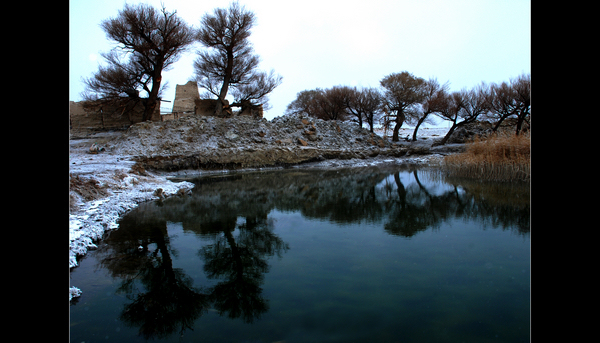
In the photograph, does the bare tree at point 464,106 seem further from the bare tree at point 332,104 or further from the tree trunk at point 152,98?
the tree trunk at point 152,98

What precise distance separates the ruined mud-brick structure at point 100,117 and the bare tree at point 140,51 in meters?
1.14

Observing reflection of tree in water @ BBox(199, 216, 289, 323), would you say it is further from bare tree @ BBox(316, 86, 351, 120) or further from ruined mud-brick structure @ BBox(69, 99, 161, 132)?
bare tree @ BBox(316, 86, 351, 120)

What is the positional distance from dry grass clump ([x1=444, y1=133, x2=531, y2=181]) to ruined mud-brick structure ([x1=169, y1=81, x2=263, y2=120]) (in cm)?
1502

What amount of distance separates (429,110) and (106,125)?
894 inches

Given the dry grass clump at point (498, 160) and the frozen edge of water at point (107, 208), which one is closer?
the frozen edge of water at point (107, 208)

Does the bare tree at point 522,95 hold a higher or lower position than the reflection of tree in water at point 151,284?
higher

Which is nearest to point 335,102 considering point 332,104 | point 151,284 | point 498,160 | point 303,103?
point 332,104

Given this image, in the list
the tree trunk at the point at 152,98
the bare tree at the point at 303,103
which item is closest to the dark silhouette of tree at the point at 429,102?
the bare tree at the point at 303,103

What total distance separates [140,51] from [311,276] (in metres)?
18.5

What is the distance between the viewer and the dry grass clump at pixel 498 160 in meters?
Answer: 10.1

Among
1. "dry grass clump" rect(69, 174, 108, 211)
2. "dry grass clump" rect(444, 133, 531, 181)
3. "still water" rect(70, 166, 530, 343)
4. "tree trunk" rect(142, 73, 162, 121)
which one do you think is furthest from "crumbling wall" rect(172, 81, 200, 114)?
"dry grass clump" rect(444, 133, 531, 181)
